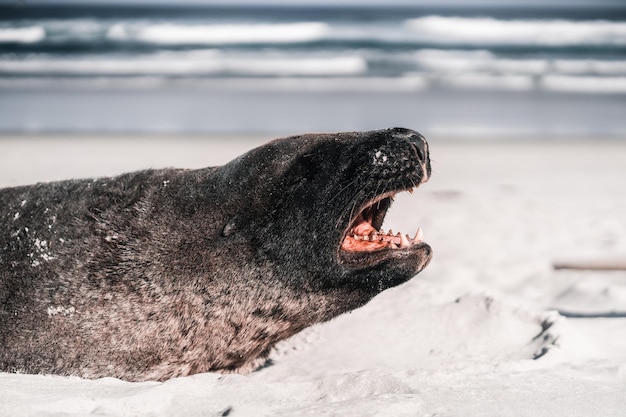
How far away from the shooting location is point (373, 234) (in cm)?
567

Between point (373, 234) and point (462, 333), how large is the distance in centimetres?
131

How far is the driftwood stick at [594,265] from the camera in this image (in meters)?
7.36

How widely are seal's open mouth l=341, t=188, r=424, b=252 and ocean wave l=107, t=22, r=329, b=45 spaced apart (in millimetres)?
19045

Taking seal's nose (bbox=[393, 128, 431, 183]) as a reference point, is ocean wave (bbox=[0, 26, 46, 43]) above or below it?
above

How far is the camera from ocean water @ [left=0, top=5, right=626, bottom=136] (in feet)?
56.1

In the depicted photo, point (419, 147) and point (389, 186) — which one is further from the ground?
point (419, 147)

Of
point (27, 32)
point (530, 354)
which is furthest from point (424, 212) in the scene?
point (27, 32)

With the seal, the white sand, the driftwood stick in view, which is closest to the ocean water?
the white sand

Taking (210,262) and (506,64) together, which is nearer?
(210,262)

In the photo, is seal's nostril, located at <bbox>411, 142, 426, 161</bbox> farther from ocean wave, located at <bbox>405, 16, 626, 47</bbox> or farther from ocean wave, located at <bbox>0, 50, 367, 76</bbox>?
ocean wave, located at <bbox>405, 16, 626, 47</bbox>

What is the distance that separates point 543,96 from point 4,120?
1037cm

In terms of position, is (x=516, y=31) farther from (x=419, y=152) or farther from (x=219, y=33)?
(x=419, y=152)

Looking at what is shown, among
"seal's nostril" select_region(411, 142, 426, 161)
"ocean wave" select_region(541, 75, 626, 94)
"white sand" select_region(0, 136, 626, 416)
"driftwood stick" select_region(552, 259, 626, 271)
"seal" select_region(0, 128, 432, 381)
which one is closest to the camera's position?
"white sand" select_region(0, 136, 626, 416)

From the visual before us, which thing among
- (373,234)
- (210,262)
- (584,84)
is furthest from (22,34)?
(373,234)
